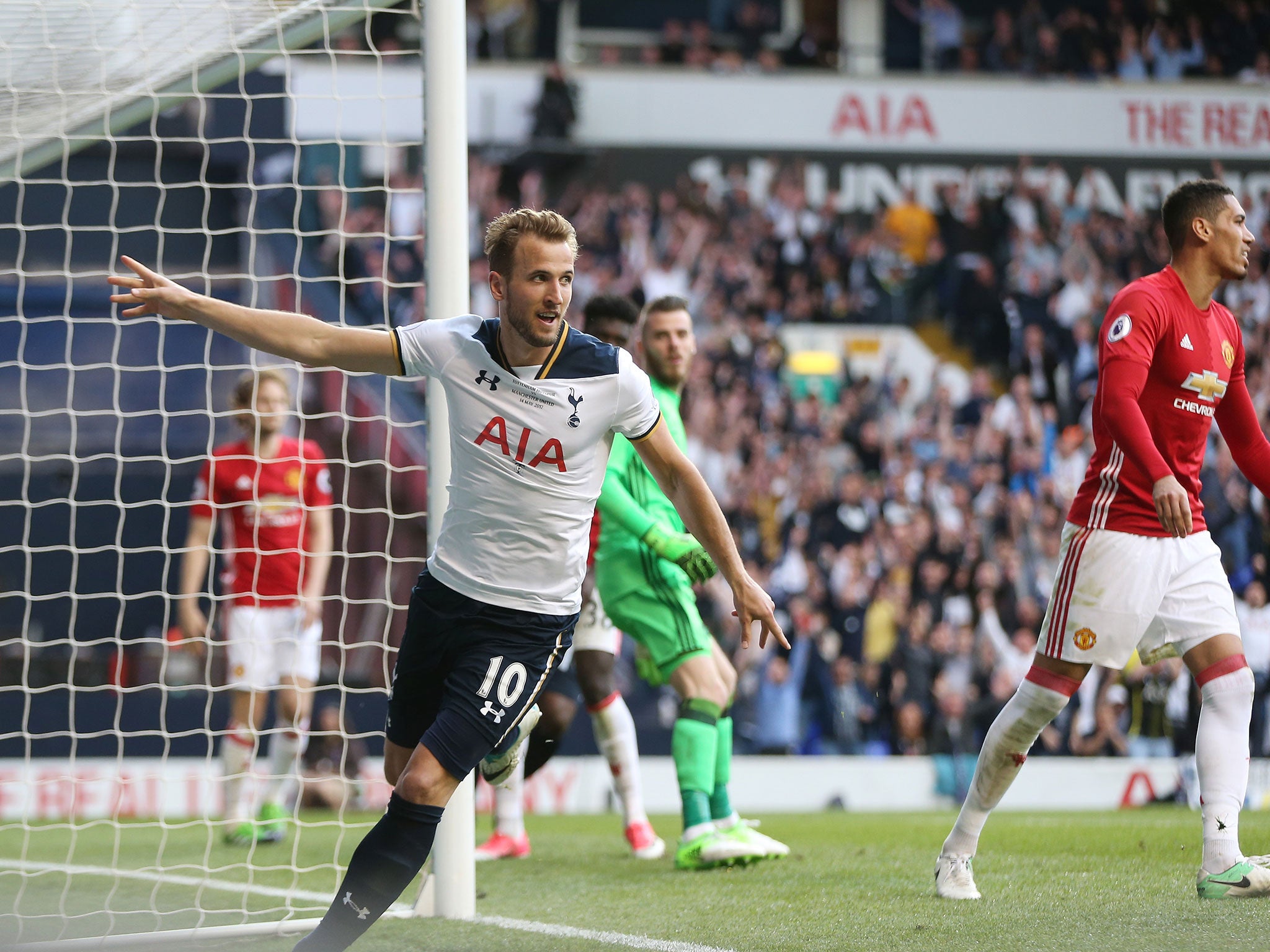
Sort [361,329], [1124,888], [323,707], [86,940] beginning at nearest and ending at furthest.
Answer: [361,329] → [86,940] → [1124,888] → [323,707]

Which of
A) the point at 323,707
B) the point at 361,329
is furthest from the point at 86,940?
the point at 323,707

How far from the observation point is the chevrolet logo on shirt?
491cm

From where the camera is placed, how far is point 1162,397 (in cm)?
492

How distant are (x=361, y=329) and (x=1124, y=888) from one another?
330 cm

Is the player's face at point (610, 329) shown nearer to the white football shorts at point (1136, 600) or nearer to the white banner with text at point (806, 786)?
the white football shorts at point (1136, 600)

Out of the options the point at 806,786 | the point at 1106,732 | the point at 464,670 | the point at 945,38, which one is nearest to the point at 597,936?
the point at 464,670

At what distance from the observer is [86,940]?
4.71 metres

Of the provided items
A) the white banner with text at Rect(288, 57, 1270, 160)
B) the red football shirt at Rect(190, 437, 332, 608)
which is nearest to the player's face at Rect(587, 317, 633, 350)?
the red football shirt at Rect(190, 437, 332, 608)

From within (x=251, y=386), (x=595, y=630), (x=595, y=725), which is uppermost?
(x=251, y=386)

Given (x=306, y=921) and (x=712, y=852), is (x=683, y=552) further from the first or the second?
(x=306, y=921)

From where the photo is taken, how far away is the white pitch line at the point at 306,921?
14.0ft

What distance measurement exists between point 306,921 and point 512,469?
6.24 feet

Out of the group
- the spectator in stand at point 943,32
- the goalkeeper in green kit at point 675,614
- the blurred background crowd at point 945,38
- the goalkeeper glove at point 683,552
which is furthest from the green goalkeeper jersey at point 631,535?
the spectator in stand at point 943,32

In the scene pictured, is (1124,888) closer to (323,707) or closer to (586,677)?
(586,677)
